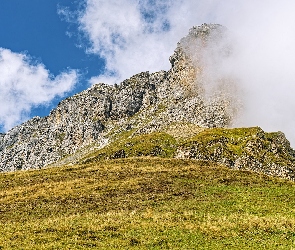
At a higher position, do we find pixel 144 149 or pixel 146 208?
pixel 144 149

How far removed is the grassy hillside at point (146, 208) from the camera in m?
29.6

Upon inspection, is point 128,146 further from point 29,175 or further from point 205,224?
point 205,224

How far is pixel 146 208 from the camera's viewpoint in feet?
144

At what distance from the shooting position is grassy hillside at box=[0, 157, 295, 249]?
97.2 ft

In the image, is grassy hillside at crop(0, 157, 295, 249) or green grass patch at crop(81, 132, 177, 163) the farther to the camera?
green grass patch at crop(81, 132, 177, 163)

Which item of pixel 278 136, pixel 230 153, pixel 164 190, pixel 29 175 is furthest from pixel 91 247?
pixel 278 136

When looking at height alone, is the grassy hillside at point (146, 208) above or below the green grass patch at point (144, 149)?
below

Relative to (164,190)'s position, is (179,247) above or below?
below

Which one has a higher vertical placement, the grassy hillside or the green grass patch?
the green grass patch

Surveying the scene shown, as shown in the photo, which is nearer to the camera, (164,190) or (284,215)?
(284,215)

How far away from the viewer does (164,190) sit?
178 ft

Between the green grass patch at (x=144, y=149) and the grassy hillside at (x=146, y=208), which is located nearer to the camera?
the grassy hillside at (x=146, y=208)

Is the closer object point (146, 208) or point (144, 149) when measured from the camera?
point (146, 208)

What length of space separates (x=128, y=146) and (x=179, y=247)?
154 metres
